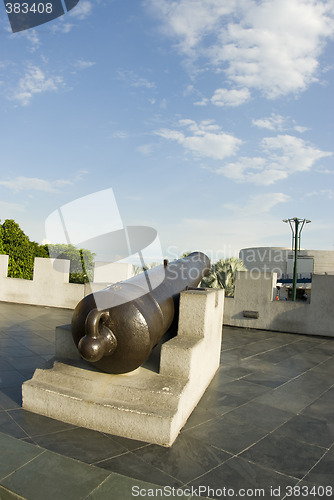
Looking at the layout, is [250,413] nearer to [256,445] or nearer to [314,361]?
[256,445]

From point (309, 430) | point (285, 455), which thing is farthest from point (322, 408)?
point (285, 455)

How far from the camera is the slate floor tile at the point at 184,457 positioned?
8.14ft

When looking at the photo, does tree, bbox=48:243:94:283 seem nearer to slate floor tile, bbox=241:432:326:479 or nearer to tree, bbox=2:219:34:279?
tree, bbox=2:219:34:279

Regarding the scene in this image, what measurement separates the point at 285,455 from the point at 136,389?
4.30ft

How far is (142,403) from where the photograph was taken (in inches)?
120

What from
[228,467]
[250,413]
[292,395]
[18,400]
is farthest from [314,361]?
[18,400]

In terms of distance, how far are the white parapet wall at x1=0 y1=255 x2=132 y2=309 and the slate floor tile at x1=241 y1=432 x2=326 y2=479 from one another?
25.9 feet

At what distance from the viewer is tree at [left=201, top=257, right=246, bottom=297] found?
1332 cm

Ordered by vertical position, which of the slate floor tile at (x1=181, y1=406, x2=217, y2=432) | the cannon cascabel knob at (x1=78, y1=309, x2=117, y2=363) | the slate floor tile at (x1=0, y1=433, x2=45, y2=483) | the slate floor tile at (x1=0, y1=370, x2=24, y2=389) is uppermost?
the cannon cascabel knob at (x1=78, y1=309, x2=117, y2=363)

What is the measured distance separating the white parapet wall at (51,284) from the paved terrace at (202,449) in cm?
574

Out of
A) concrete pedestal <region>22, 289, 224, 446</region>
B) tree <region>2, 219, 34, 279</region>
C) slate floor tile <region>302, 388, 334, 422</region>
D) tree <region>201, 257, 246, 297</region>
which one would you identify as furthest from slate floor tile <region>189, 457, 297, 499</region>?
tree <region>2, 219, 34, 279</region>

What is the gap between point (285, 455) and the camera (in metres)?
2.77

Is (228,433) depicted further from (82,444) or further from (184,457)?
(82,444)

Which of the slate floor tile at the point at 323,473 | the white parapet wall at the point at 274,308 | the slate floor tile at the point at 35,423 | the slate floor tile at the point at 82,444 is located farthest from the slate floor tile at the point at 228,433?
the white parapet wall at the point at 274,308
